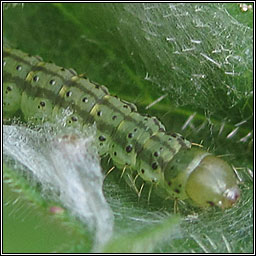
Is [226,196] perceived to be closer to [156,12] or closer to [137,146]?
[137,146]

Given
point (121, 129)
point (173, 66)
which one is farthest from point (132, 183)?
point (173, 66)

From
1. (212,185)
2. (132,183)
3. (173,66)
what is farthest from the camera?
(173,66)

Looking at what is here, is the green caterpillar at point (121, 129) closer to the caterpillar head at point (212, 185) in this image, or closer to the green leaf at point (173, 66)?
the caterpillar head at point (212, 185)

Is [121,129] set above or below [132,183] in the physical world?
above

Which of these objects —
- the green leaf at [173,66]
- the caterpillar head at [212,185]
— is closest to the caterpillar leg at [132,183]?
the green leaf at [173,66]

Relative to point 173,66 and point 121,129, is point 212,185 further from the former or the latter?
point 173,66

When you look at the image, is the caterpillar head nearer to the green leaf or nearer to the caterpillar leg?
the green leaf

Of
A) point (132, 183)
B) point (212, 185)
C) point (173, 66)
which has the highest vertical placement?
point (173, 66)
